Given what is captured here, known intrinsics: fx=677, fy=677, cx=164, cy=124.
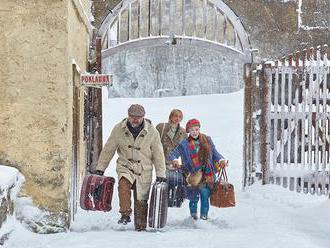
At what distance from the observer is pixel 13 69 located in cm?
655

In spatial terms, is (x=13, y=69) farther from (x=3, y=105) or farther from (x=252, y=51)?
(x=252, y=51)

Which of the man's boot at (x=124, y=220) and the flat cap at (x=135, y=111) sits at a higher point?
the flat cap at (x=135, y=111)

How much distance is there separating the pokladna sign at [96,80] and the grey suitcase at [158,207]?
1.63 meters

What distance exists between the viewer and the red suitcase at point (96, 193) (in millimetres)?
6891

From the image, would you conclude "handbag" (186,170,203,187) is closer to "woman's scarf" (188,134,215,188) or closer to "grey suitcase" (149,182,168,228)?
"woman's scarf" (188,134,215,188)

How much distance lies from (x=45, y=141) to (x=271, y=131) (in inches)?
202

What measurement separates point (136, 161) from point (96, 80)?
4.48 feet

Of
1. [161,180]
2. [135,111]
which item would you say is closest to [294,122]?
[161,180]

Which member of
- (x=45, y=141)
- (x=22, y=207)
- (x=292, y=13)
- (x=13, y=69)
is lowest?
(x=22, y=207)

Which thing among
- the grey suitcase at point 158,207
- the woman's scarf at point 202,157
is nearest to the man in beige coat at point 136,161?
the grey suitcase at point 158,207

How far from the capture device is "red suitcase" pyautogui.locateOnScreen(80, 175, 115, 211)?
689 centimetres

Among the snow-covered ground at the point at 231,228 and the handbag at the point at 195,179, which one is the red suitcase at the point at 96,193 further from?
the handbag at the point at 195,179

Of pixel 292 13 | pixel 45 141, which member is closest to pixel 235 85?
pixel 292 13

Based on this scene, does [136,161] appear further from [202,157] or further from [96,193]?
[202,157]
